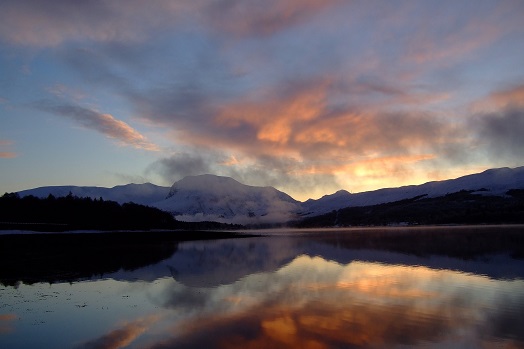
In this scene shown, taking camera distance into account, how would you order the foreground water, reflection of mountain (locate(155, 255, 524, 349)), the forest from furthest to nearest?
the forest
the foreground water
reflection of mountain (locate(155, 255, 524, 349))

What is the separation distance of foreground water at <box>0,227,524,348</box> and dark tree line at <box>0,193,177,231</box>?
87.3m

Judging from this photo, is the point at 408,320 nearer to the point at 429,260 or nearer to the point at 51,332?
the point at 51,332

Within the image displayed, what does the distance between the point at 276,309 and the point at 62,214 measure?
126m

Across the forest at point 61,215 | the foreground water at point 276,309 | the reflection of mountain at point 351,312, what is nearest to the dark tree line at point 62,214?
the forest at point 61,215

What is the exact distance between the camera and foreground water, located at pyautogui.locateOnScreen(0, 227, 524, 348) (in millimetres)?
18938

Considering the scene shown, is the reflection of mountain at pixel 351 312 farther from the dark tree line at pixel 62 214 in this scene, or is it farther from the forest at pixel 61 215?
the dark tree line at pixel 62 214

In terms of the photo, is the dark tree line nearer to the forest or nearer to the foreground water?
the forest

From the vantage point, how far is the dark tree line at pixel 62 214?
396 ft

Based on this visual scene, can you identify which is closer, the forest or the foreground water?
the foreground water

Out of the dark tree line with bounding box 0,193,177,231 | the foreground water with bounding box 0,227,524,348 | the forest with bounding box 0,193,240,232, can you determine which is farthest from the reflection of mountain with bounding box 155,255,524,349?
the dark tree line with bounding box 0,193,177,231

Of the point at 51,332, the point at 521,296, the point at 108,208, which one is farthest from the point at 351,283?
the point at 108,208

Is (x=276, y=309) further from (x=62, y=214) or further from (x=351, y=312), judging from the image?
(x=62, y=214)

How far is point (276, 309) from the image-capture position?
25.1 meters

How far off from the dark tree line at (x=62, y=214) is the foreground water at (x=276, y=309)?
87281 mm
